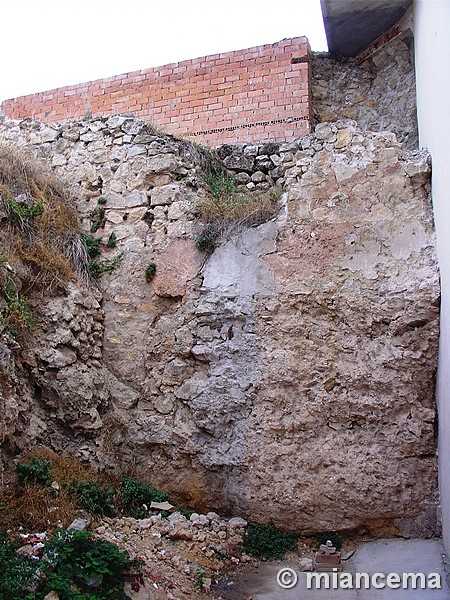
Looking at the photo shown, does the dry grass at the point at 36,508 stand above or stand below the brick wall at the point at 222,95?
below

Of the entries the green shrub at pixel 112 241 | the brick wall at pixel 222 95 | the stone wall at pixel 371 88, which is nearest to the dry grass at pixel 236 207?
the green shrub at pixel 112 241

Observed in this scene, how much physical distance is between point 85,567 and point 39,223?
346cm

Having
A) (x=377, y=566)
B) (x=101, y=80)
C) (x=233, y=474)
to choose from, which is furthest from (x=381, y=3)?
(x=377, y=566)

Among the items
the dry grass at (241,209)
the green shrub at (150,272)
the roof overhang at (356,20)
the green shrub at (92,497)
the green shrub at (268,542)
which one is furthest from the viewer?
the roof overhang at (356,20)

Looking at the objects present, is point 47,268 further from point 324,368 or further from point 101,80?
point 101,80

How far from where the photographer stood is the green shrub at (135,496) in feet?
17.4

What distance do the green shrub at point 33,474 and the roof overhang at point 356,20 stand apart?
6460 millimetres

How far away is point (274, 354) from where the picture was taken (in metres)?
5.66

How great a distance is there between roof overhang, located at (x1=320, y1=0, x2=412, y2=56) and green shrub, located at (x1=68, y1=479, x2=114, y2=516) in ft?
21.0

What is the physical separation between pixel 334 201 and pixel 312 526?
297cm

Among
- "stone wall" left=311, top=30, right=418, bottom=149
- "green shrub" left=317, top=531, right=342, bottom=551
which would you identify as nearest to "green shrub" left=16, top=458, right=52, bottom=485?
"green shrub" left=317, top=531, right=342, bottom=551

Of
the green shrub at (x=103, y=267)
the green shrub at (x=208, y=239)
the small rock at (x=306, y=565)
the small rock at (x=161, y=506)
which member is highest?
the green shrub at (x=208, y=239)

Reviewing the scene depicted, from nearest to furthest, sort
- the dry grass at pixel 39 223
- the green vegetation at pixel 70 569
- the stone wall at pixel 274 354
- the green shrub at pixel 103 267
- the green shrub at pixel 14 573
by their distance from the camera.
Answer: the green shrub at pixel 14 573 → the green vegetation at pixel 70 569 → the stone wall at pixel 274 354 → the dry grass at pixel 39 223 → the green shrub at pixel 103 267

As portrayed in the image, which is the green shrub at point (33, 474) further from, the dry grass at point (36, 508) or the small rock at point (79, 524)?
the small rock at point (79, 524)
